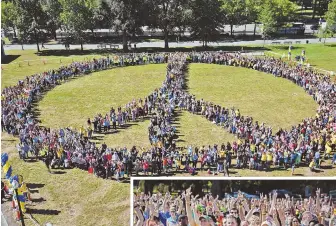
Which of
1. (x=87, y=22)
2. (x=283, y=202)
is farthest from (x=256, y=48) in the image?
(x=283, y=202)

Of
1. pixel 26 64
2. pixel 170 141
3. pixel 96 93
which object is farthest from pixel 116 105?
pixel 26 64

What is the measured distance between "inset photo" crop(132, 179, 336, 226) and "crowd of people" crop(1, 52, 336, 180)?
433 inches

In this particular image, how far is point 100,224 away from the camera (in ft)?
57.2

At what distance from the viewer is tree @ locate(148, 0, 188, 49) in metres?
56.7

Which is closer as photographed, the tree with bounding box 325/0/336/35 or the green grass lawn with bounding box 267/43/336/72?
the green grass lawn with bounding box 267/43/336/72

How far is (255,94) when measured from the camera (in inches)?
1398

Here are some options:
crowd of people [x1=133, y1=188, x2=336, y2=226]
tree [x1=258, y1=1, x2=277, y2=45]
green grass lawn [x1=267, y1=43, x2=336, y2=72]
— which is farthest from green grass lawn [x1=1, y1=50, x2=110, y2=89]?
crowd of people [x1=133, y1=188, x2=336, y2=226]

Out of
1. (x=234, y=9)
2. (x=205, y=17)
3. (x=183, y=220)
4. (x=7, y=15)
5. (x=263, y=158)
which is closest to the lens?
(x=183, y=220)

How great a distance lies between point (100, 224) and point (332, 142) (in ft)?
45.2

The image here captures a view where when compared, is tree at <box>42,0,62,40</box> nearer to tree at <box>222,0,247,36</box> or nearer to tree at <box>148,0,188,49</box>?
tree at <box>148,0,188,49</box>

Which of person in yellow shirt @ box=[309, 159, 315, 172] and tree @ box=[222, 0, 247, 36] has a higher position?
tree @ box=[222, 0, 247, 36]

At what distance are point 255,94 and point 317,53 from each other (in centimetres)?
2211

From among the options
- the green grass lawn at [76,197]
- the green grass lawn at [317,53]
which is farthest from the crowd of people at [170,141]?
the green grass lawn at [317,53]

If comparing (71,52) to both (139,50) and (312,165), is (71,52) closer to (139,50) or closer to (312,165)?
(139,50)
